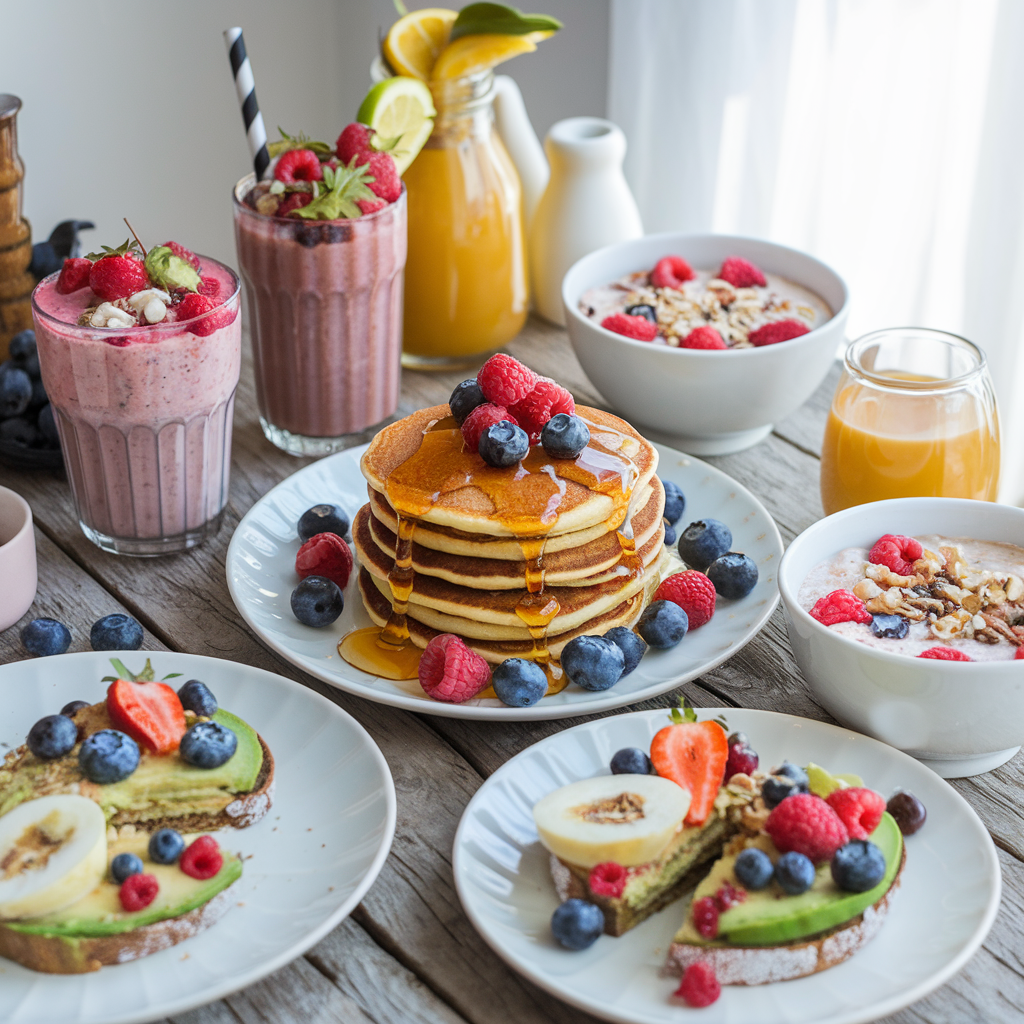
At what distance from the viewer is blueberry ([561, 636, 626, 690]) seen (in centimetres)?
132

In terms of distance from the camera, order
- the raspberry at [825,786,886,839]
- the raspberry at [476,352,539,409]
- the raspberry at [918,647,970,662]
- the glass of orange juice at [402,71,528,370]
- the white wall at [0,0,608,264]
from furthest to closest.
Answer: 1. the white wall at [0,0,608,264]
2. the glass of orange juice at [402,71,528,370]
3. the raspberry at [476,352,539,409]
4. the raspberry at [918,647,970,662]
5. the raspberry at [825,786,886,839]

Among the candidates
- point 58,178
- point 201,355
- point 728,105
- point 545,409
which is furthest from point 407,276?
point 58,178

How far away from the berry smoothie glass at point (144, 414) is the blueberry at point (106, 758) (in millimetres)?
567

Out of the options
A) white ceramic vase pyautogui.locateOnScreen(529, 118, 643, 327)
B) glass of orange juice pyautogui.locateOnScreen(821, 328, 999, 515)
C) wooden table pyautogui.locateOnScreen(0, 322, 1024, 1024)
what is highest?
white ceramic vase pyautogui.locateOnScreen(529, 118, 643, 327)

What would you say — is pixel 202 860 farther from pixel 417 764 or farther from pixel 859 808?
pixel 859 808

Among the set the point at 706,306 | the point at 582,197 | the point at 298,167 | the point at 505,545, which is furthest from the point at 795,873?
the point at 582,197

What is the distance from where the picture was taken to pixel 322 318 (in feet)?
6.03

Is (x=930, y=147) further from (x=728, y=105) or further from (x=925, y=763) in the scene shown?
(x=925, y=763)

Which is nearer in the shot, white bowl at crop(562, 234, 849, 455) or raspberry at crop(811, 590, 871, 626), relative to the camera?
raspberry at crop(811, 590, 871, 626)

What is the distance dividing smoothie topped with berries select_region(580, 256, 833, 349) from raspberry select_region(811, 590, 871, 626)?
65cm

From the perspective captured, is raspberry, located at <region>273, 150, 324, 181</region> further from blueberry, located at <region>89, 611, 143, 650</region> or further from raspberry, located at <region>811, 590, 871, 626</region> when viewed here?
raspberry, located at <region>811, 590, 871, 626</region>

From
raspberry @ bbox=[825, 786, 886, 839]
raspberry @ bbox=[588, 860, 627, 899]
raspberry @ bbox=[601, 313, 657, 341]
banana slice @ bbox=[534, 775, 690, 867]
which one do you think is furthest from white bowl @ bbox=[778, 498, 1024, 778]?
raspberry @ bbox=[601, 313, 657, 341]

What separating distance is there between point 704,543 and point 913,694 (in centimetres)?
45

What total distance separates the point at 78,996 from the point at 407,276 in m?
1.45
